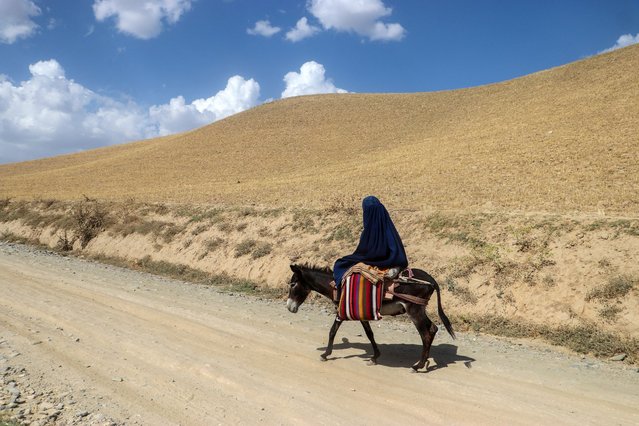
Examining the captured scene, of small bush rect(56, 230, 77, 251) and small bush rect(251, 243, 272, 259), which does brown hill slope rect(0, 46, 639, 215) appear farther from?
small bush rect(56, 230, 77, 251)

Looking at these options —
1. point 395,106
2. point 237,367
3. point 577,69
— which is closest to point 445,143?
point 577,69

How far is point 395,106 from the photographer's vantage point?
74562mm

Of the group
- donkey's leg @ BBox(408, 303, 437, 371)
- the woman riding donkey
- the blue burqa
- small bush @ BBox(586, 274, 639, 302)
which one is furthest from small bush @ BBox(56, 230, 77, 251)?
small bush @ BBox(586, 274, 639, 302)

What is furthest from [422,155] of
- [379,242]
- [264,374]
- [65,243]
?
[264,374]

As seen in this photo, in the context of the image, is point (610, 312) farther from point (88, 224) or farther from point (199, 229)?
point (88, 224)

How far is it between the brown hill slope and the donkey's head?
11.1 meters

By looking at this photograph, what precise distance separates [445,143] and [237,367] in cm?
3811

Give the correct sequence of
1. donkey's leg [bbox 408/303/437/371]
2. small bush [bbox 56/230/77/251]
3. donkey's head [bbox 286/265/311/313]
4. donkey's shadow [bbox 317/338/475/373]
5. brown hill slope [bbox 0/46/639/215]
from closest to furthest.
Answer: donkey's leg [bbox 408/303/437/371]
donkey's shadow [bbox 317/338/475/373]
donkey's head [bbox 286/265/311/313]
brown hill slope [bbox 0/46/639/215]
small bush [bbox 56/230/77/251]

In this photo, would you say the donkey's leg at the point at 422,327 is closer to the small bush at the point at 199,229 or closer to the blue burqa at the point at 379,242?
the blue burqa at the point at 379,242

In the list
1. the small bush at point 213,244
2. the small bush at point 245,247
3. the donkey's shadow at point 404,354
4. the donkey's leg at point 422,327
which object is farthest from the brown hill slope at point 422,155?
the donkey's leg at point 422,327

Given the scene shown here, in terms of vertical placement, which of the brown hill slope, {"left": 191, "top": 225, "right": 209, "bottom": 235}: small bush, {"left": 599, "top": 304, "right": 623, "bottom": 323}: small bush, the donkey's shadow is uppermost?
the brown hill slope

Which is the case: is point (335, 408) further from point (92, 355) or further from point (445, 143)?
point (445, 143)

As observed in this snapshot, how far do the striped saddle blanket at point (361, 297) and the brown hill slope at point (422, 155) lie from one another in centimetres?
1149

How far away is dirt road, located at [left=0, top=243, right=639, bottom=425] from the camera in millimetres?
6461
